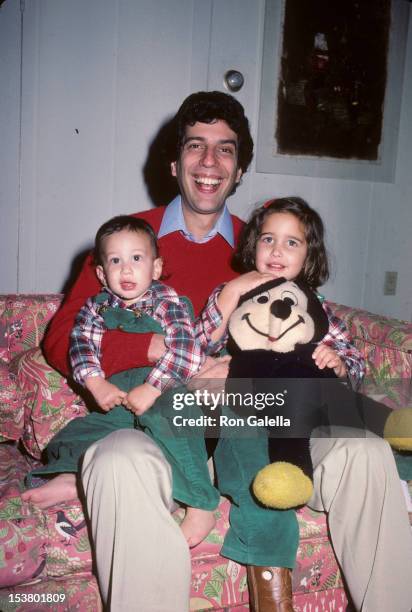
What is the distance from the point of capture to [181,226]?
4.98 feet

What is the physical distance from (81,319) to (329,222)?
1623 millimetres

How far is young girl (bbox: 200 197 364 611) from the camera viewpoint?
1.03 meters

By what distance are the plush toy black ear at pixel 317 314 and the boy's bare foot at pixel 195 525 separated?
472 mm

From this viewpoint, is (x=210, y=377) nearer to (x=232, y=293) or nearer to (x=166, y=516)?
(x=232, y=293)

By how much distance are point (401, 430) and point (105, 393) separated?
26.3 inches

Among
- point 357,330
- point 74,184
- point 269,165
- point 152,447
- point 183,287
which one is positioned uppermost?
point 269,165

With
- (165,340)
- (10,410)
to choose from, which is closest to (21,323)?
(10,410)

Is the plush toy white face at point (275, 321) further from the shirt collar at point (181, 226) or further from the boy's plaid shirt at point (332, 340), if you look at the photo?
the shirt collar at point (181, 226)

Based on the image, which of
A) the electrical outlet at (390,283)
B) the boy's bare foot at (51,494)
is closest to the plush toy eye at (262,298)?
the boy's bare foot at (51,494)

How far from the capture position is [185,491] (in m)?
1.06

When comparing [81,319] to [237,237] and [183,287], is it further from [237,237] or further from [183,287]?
[237,237]

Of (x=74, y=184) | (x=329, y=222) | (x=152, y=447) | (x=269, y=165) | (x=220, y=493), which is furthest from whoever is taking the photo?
(x=329, y=222)

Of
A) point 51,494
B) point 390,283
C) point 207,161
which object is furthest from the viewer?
point 390,283

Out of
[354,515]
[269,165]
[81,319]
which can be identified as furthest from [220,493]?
[269,165]
